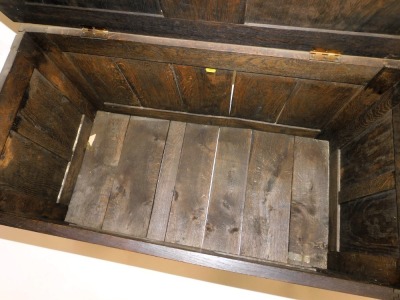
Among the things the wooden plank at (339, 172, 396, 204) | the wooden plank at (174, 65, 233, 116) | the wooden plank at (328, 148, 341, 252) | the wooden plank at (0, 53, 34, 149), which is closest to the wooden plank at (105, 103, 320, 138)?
the wooden plank at (174, 65, 233, 116)

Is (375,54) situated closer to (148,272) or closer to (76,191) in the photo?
(148,272)

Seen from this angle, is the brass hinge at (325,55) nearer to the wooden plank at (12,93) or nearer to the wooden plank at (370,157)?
the wooden plank at (370,157)

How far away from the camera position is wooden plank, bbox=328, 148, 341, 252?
1102 millimetres

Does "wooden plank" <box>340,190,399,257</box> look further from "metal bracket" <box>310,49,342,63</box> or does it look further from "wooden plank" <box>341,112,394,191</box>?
"metal bracket" <box>310,49,342,63</box>

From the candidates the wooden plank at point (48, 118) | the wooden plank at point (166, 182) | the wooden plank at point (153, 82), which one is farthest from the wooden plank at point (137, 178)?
the wooden plank at point (48, 118)

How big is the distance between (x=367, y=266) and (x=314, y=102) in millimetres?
588

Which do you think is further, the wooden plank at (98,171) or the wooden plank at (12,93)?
the wooden plank at (98,171)

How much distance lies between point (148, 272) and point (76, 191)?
1.64 ft

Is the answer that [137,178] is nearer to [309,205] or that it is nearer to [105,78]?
[105,78]

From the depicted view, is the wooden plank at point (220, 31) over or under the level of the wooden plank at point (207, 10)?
under

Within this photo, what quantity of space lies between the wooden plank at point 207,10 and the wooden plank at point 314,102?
349 mm

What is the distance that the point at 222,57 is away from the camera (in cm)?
92

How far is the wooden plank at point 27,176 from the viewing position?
0.94m

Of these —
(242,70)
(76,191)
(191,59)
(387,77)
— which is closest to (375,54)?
(387,77)
